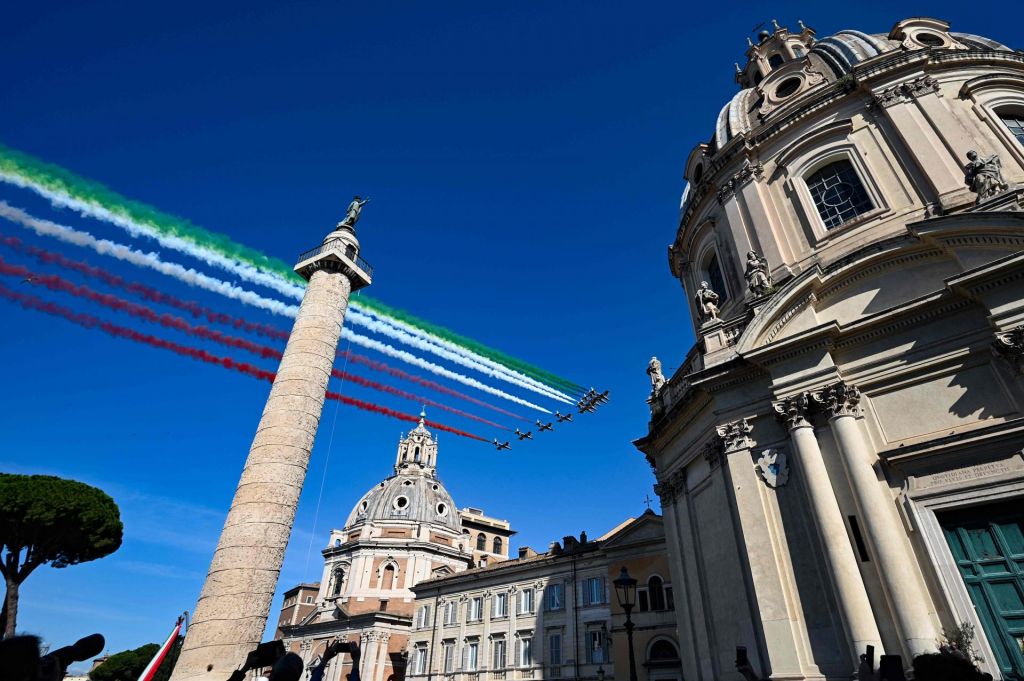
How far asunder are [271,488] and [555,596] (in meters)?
24.5

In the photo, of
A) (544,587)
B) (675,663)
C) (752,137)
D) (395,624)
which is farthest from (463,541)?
(752,137)

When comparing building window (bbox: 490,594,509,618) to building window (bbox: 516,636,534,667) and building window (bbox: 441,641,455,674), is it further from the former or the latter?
building window (bbox: 441,641,455,674)

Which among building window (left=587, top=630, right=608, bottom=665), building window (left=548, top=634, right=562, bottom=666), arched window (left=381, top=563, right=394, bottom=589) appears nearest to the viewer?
building window (left=587, top=630, right=608, bottom=665)

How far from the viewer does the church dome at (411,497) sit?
68.9 metres

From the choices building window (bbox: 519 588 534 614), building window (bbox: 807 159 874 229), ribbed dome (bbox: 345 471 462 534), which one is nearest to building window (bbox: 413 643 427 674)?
building window (bbox: 519 588 534 614)

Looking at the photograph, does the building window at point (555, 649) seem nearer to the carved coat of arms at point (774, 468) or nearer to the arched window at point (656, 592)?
the arched window at point (656, 592)

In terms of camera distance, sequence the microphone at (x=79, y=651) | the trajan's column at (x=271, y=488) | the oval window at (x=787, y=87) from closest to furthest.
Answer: the microphone at (x=79, y=651)
the trajan's column at (x=271, y=488)
the oval window at (x=787, y=87)

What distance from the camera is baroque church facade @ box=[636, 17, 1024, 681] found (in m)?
10.7

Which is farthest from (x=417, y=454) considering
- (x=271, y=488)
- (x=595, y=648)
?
(x=271, y=488)

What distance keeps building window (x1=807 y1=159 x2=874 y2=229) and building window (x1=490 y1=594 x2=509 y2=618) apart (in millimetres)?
34494

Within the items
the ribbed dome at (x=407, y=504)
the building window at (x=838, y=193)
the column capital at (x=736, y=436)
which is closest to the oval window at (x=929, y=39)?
the building window at (x=838, y=193)

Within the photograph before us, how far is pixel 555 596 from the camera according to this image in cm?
3719

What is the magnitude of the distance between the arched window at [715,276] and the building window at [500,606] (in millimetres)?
30007

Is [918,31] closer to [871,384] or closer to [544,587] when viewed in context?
[871,384]
